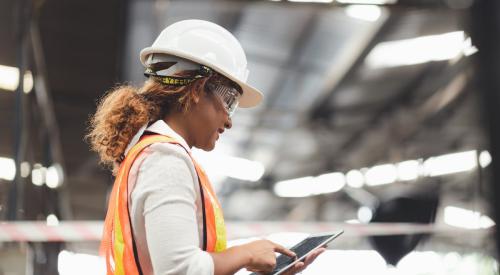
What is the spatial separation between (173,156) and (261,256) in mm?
266

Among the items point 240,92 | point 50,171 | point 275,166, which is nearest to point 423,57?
point 275,166

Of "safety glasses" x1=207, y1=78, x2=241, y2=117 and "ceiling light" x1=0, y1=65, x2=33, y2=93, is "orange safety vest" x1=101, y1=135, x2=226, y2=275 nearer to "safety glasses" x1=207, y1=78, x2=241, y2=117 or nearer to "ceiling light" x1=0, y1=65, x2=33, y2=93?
"safety glasses" x1=207, y1=78, x2=241, y2=117

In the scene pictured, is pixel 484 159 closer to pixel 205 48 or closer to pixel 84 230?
pixel 84 230

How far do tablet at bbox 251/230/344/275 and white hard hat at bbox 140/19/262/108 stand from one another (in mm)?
385

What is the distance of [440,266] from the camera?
988cm

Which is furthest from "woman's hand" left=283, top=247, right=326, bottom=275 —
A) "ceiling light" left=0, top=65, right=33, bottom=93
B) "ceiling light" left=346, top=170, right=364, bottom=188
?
"ceiling light" left=346, top=170, right=364, bottom=188

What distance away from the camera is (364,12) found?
7734mm

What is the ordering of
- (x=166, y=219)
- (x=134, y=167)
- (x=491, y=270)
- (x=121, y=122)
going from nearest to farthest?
(x=166, y=219), (x=134, y=167), (x=121, y=122), (x=491, y=270)

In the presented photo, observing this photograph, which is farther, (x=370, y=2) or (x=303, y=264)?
(x=370, y=2)

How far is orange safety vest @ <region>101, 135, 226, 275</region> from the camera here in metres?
1.37

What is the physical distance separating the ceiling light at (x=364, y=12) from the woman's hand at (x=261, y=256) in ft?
20.7

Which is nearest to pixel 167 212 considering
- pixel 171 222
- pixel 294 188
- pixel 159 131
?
pixel 171 222

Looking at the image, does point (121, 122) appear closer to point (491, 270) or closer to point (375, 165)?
point (491, 270)

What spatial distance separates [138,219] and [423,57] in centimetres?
851
